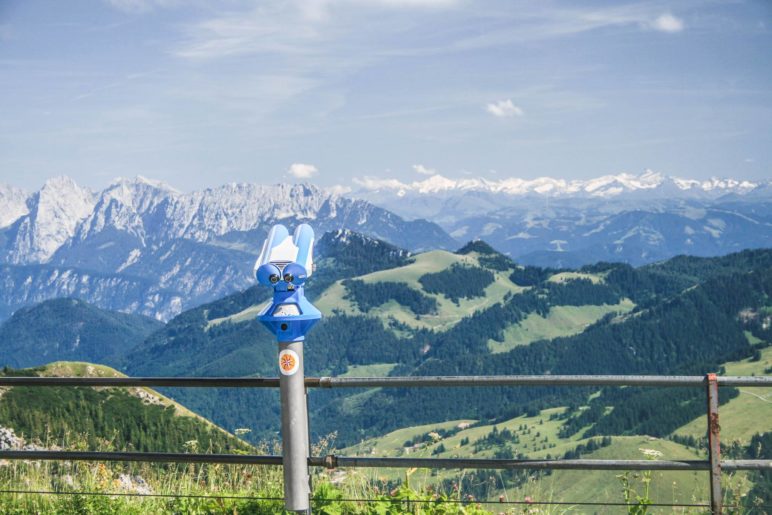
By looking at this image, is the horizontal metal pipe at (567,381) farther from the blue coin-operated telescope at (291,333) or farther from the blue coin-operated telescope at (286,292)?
the blue coin-operated telescope at (286,292)

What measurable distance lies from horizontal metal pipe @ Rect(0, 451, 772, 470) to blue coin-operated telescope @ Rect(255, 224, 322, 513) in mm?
401

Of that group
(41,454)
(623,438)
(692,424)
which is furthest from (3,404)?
(692,424)

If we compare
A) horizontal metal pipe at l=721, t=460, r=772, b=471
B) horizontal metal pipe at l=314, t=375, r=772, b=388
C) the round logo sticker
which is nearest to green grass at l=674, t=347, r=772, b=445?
horizontal metal pipe at l=721, t=460, r=772, b=471

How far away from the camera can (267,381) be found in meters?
7.39

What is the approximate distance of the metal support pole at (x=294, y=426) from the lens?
7.10m

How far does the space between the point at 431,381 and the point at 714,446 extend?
257 centimetres

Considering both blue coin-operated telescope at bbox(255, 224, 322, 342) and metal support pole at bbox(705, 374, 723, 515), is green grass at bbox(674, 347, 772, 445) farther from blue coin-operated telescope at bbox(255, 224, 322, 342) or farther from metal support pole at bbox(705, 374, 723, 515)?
blue coin-operated telescope at bbox(255, 224, 322, 342)

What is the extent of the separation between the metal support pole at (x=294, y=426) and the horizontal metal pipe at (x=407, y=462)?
363 mm

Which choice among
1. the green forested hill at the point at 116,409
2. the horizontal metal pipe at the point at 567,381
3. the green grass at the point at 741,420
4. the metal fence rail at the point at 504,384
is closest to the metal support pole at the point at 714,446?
the metal fence rail at the point at 504,384

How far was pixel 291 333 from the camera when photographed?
7.04 metres

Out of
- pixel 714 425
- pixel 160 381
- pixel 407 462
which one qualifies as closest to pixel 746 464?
pixel 714 425

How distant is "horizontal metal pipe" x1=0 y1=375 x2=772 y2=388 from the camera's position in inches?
276

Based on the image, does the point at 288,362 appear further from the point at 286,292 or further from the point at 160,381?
the point at 160,381

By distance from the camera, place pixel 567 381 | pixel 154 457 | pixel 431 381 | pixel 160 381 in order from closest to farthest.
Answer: pixel 567 381
pixel 431 381
pixel 160 381
pixel 154 457
